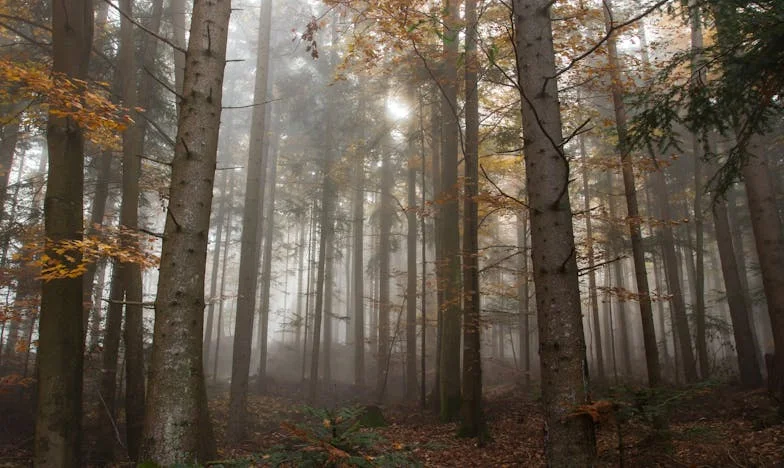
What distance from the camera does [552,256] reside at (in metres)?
3.38

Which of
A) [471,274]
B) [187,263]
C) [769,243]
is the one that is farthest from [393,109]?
[187,263]

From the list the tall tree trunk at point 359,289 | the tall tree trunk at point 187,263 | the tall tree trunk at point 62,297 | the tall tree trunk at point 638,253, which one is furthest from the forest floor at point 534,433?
the tall tree trunk at point 359,289

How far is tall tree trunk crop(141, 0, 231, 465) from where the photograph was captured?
3744mm

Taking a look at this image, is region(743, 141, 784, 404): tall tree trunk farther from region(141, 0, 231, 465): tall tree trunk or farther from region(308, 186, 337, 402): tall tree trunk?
region(308, 186, 337, 402): tall tree trunk

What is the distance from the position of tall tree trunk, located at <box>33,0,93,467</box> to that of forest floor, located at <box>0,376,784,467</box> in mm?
2370

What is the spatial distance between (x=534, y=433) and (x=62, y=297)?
27.7ft

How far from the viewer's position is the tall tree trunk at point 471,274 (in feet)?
26.4

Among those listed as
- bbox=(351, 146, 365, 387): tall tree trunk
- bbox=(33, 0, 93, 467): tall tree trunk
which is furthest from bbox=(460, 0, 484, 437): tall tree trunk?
bbox=(351, 146, 365, 387): tall tree trunk

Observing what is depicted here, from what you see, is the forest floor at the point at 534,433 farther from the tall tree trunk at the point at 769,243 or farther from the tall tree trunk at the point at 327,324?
the tall tree trunk at the point at 327,324

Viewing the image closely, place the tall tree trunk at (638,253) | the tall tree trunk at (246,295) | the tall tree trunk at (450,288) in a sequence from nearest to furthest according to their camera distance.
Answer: the tall tree trunk at (638,253), the tall tree trunk at (450,288), the tall tree trunk at (246,295)

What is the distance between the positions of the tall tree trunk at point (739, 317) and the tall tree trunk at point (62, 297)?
1314 centimetres

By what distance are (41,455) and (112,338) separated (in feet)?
10.6

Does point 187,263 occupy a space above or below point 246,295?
below

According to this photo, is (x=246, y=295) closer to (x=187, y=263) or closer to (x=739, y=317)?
(x=187, y=263)
